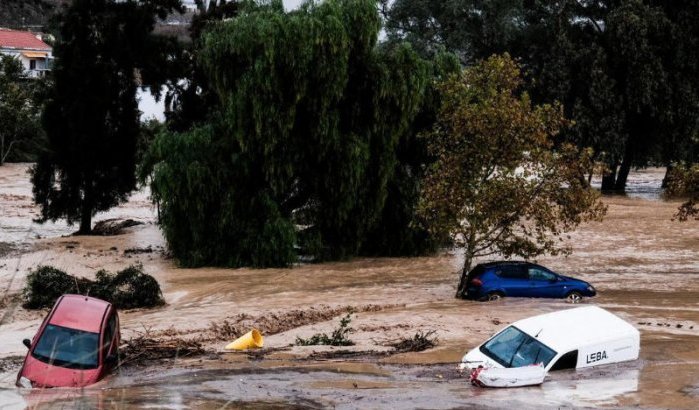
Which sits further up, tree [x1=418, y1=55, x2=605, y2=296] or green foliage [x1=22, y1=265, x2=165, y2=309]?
tree [x1=418, y1=55, x2=605, y2=296]

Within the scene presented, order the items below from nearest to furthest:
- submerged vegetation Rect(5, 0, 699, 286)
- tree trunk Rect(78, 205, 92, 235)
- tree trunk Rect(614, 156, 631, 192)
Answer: submerged vegetation Rect(5, 0, 699, 286) → tree trunk Rect(78, 205, 92, 235) → tree trunk Rect(614, 156, 631, 192)

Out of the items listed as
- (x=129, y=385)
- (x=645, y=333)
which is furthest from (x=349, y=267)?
(x=129, y=385)

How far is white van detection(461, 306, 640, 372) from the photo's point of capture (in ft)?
55.7

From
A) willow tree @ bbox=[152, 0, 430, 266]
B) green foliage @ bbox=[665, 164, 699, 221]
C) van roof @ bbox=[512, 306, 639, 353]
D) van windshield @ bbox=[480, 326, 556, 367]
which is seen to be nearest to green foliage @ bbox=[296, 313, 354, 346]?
van windshield @ bbox=[480, 326, 556, 367]

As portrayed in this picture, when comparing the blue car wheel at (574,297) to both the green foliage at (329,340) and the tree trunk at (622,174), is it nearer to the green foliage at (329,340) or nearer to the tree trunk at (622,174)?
the green foliage at (329,340)

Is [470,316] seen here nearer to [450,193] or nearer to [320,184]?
[450,193]

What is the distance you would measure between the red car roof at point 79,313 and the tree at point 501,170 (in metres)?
12.0

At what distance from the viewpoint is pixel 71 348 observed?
53.0 feet

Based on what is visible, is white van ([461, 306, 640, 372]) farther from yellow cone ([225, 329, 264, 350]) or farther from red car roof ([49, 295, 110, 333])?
red car roof ([49, 295, 110, 333])

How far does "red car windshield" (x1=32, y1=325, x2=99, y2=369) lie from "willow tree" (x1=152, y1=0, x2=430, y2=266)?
1683 cm

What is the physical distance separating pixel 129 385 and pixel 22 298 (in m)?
12.2

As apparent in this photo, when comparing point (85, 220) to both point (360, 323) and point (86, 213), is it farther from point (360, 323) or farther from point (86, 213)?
point (360, 323)

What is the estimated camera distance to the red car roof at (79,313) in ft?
54.1

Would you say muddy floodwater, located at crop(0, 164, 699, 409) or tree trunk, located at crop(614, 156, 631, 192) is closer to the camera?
muddy floodwater, located at crop(0, 164, 699, 409)
